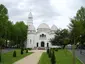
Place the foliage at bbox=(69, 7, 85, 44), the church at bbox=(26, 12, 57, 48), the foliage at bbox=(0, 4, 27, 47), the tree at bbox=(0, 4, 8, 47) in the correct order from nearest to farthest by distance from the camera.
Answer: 1. the foliage at bbox=(69, 7, 85, 44)
2. the tree at bbox=(0, 4, 8, 47)
3. the foliage at bbox=(0, 4, 27, 47)
4. the church at bbox=(26, 12, 57, 48)

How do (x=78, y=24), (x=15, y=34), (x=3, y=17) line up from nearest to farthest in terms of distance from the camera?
(x=78, y=24) → (x=3, y=17) → (x=15, y=34)

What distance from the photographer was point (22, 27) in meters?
97.6

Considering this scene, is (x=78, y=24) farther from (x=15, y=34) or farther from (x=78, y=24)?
(x=15, y=34)

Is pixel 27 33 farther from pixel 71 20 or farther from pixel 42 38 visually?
pixel 71 20

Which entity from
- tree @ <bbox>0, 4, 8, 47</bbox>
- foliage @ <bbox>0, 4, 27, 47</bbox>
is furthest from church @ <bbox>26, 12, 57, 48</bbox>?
tree @ <bbox>0, 4, 8, 47</bbox>

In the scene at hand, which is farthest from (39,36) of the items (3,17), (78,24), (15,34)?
(78,24)

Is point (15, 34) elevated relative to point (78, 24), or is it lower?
elevated

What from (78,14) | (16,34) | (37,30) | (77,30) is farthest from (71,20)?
(37,30)

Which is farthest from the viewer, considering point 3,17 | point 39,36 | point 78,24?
point 39,36

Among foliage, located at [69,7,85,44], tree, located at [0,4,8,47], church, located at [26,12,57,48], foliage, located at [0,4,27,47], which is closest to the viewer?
foliage, located at [69,7,85,44]

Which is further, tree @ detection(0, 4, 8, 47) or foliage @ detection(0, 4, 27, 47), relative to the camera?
foliage @ detection(0, 4, 27, 47)

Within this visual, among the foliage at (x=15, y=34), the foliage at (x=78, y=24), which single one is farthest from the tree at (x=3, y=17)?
the foliage at (x=78, y=24)

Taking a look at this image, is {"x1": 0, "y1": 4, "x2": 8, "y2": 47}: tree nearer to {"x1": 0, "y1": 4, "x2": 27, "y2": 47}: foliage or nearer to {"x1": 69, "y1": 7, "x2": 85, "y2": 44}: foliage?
{"x1": 0, "y1": 4, "x2": 27, "y2": 47}: foliage

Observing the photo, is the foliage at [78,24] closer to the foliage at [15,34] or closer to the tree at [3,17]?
the tree at [3,17]
